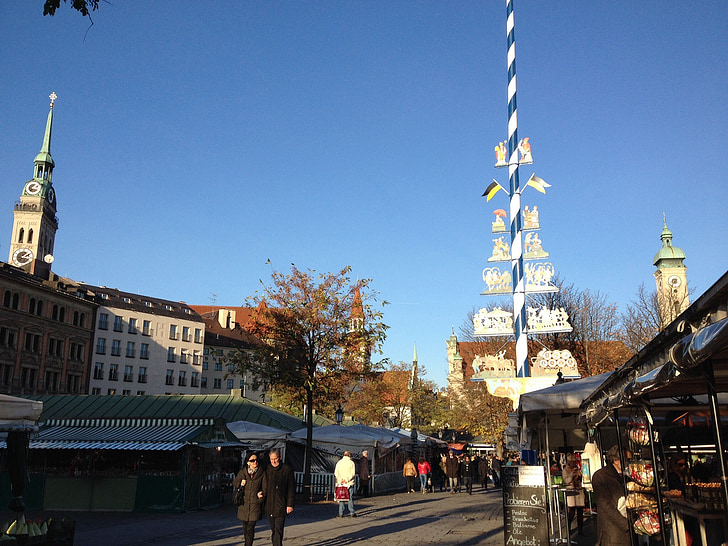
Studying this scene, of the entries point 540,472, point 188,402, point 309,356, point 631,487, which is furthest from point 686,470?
point 188,402

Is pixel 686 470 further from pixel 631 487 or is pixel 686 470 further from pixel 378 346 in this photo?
pixel 378 346

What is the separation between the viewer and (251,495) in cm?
980

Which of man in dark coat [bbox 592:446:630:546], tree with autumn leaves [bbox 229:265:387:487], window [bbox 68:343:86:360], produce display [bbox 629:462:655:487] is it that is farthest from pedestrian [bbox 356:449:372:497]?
window [bbox 68:343:86:360]

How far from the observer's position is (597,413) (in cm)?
788

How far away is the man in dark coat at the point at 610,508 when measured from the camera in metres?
7.86

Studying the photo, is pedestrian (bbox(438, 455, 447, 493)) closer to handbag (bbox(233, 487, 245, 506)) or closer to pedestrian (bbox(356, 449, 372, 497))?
pedestrian (bbox(356, 449, 372, 497))

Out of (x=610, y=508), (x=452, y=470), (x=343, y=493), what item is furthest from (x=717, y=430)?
(x=452, y=470)

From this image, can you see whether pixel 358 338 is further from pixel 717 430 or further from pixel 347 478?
pixel 717 430

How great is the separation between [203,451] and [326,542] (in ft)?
24.7

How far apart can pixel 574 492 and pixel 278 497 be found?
5911mm

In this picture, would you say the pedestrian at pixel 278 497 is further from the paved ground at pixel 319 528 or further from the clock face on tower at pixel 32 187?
the clock face on tower at pixel 32 187

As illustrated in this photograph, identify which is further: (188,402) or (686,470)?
(188,402)

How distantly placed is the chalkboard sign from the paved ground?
1.70m

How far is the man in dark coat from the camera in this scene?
786 centimetres
